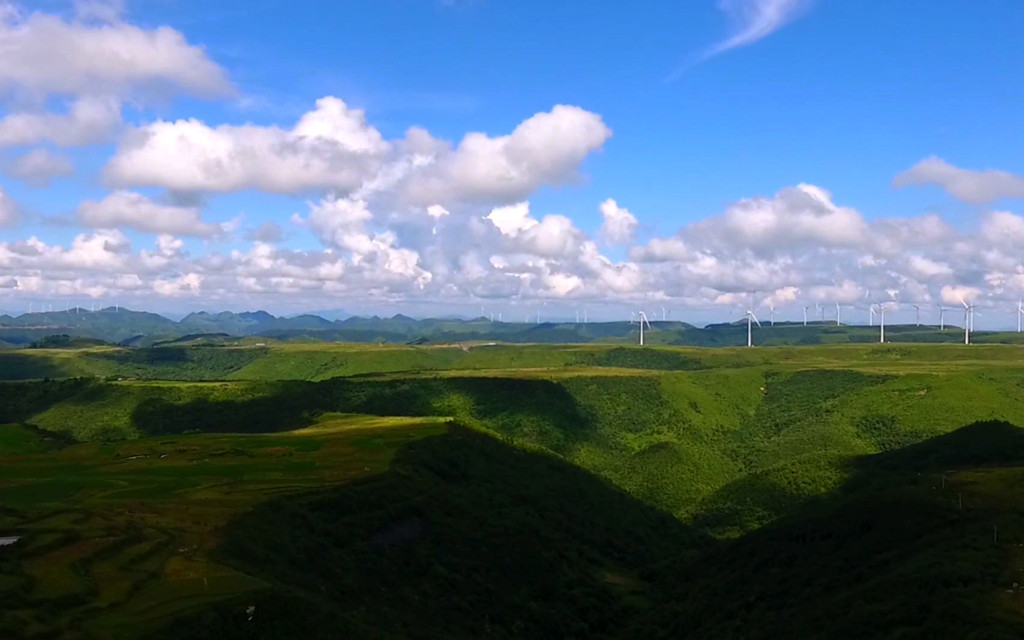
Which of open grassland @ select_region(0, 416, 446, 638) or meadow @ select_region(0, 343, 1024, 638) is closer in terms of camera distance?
open grassland @ select_region(0, 416, 446, 638)

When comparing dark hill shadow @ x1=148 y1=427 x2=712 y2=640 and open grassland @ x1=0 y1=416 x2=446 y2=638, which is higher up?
open grassland @ x1=0 y1=416 x2=446 y2=638

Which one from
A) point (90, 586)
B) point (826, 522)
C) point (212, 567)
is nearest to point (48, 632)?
point (90, 586)

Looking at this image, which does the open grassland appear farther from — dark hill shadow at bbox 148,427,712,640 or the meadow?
dark hill shadow at bbox 148,427,712,640

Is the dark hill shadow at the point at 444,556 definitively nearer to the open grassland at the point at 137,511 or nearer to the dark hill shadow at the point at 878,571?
the open grassland at the point at 137,511

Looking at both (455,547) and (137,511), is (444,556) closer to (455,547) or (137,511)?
(455,547)

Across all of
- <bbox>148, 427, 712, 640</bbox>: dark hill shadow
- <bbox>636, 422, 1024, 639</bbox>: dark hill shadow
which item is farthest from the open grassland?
<bbox>636, 422, 1024, 639</bbox>: dark hill shadow

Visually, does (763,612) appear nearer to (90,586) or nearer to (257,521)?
(257,521)
